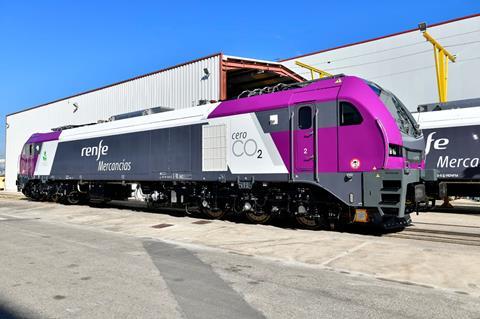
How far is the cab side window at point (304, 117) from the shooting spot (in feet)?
33.0

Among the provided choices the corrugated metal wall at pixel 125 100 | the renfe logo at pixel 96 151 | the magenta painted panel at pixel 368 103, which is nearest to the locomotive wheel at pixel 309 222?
the magenta painted panel at pixel 368 103

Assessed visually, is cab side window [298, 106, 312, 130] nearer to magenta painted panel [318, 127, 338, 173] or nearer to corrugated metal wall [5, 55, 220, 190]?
magenta painted panel [318, 127, 338, 173]

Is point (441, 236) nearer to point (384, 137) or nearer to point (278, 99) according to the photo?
point (384, 137)

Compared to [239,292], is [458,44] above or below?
above

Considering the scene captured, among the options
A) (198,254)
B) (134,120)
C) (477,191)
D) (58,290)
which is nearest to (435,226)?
(477,191)

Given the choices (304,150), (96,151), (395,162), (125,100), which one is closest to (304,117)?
(304,150)

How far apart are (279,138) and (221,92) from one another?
1021 cm

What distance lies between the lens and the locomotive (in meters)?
9.09

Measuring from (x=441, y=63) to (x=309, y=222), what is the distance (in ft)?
64.0

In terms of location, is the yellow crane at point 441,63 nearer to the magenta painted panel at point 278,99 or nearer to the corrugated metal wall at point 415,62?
the corrugated metal wall at point 415,62

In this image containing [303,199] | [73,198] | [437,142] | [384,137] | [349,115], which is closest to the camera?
[384,137]

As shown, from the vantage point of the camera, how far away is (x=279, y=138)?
34.7 feet

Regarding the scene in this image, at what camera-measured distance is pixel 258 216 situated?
11.6 meters

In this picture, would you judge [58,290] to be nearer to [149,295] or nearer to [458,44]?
[149,295]
